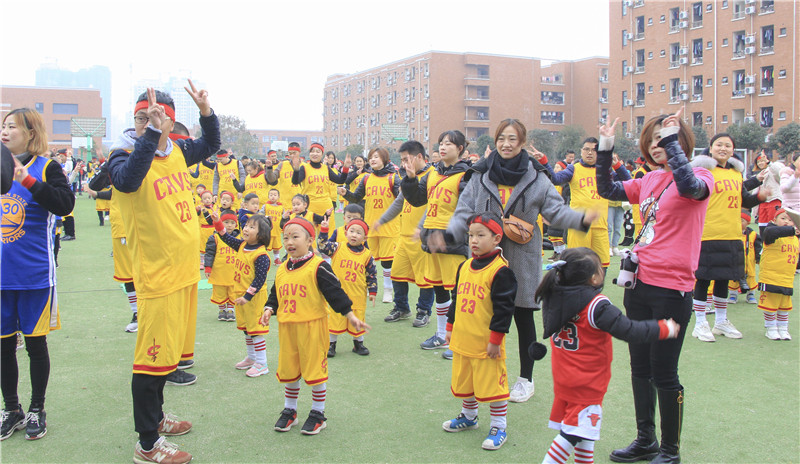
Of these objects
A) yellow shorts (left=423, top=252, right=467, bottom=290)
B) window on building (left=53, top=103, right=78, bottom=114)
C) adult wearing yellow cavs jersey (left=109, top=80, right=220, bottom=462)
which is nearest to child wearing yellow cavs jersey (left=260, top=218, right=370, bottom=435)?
adult wearing yellow cavs jersey (left=109, top=80, right=220, bottom=462)

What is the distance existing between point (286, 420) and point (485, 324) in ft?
5.16

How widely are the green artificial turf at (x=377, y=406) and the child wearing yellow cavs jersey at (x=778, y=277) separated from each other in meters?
0.23

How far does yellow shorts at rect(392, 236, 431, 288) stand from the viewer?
6.82 metres

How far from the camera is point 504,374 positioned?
393 centimetres

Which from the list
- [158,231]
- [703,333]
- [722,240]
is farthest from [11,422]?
[722,240]

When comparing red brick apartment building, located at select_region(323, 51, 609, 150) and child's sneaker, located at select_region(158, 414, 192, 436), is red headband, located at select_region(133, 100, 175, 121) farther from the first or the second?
red brick apartment building, located at select_region(323, 51, 609, 150)


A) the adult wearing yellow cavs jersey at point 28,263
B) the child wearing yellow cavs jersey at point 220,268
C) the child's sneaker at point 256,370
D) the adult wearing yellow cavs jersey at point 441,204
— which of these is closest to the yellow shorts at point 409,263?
the adult wearing yellow cavs jersey at point 441,204

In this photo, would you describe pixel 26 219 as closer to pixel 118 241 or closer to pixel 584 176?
pixel 118 241

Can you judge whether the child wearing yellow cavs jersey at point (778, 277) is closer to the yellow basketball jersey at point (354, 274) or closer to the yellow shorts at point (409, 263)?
the yellow shorts at point (409, 263)

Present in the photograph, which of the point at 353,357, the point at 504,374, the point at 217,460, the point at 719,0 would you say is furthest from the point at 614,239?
the point at 719,0

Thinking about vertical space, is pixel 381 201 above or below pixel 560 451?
above

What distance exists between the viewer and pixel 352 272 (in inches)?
242

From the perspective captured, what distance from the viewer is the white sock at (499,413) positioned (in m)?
3.94

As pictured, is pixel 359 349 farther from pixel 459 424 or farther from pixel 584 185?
pixel 584 185
